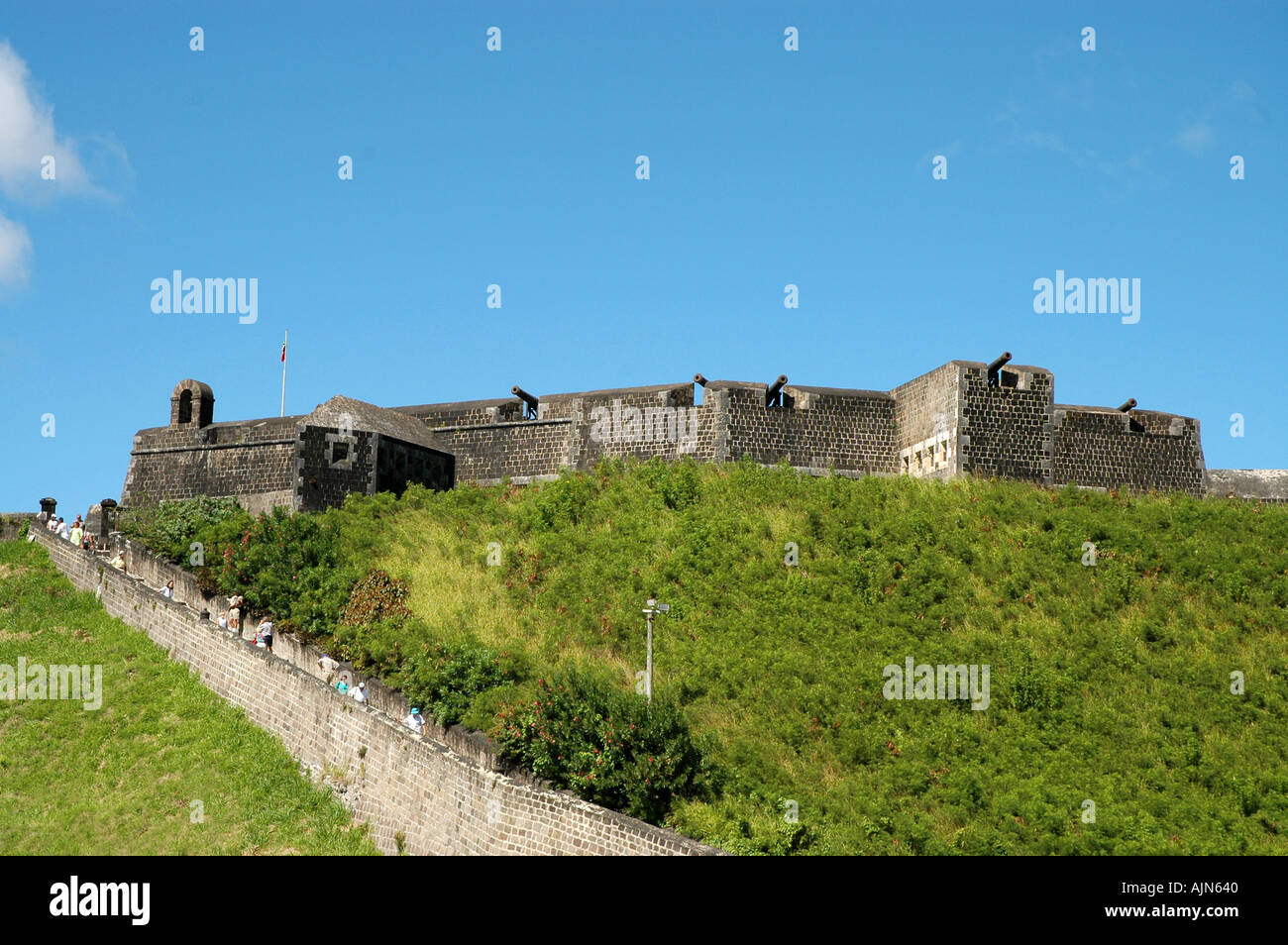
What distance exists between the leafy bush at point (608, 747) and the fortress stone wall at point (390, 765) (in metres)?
0.47

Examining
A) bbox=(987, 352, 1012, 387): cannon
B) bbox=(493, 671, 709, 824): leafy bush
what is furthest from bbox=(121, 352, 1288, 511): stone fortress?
bbox=(493, 671, 709, 824): leafy bush

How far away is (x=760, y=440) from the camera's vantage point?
37.0m

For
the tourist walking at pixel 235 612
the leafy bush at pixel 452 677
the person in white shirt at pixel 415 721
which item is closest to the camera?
the person in white shirt at pixel 415 721

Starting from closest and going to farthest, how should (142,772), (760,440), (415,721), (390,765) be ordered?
(390,765) → (415,721) → (142,772) → (760,440)

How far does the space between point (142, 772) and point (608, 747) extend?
30.7ft

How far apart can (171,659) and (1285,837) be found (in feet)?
69.4

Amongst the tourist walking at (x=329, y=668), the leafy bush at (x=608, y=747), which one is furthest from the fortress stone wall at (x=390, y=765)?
the leafy bush at (x=608, y=747)

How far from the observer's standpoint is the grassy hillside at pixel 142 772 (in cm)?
2409

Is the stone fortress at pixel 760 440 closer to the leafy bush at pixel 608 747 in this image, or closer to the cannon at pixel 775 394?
the cannon at pixel 775 394

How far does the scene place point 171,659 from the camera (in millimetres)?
29656

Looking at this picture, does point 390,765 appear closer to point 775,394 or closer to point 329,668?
point 329,668

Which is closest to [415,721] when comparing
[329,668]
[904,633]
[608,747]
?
[329,668]

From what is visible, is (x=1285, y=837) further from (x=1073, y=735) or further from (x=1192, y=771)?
Result: (x=1073, y=735)
